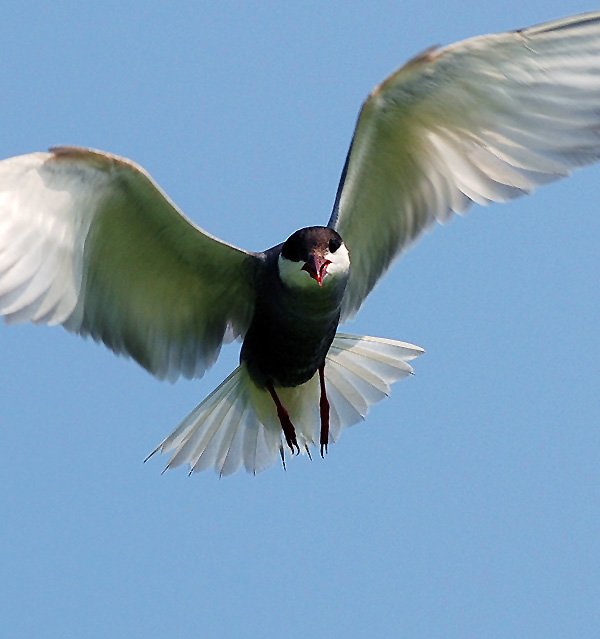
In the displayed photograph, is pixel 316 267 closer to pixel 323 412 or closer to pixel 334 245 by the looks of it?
pixel 334 245

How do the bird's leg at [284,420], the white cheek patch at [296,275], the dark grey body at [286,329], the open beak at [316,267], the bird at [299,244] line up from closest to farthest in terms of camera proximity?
the bird at [299,244] → the open beak at [316,267] → the white cheek patch at [296,275] → the dark grey body at [286,329] → the bird's leg at [284,420]

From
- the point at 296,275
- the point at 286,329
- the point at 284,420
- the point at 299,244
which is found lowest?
the point at 284,420

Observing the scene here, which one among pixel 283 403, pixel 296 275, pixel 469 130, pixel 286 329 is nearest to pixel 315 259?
pixel 296 275

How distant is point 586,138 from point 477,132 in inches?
22.8

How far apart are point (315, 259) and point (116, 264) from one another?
1.01m

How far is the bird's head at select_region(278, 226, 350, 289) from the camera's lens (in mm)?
7578

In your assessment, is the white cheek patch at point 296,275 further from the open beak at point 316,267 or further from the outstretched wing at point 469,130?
the outstretched wing at point 469,130

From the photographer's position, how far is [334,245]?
7703 mm

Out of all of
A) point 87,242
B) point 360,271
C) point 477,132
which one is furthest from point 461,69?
point 87,242

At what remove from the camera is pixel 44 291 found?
23.8 ft

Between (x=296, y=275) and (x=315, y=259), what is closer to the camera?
(x=315, y=259)

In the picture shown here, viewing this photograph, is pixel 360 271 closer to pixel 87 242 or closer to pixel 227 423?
pixel 227 423

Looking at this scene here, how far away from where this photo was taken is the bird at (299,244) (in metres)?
7.24

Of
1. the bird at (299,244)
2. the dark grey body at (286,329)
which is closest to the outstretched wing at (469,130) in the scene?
the bird at (299,244)
